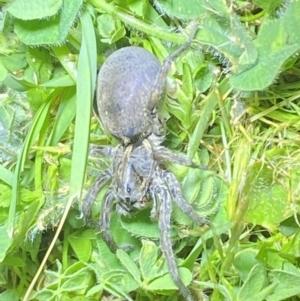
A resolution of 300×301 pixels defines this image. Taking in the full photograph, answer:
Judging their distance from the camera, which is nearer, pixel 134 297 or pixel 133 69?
pixel 133 69

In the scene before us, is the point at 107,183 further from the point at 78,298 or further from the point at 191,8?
the point at 191,8

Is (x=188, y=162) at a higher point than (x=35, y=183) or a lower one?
higher

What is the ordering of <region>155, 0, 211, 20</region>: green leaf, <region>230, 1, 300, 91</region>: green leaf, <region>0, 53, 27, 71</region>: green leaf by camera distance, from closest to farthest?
<region>230, 1, 300, 91</region>: green leaf, <region>155, 0, 211, 20</region>: green leaf, <region>0, 53, 27, 71</region>: green leaf

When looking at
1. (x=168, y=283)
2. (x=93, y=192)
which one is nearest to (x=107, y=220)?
(x=93, y=192)

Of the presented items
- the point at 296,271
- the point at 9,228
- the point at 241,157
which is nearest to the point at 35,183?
the point at 9,228

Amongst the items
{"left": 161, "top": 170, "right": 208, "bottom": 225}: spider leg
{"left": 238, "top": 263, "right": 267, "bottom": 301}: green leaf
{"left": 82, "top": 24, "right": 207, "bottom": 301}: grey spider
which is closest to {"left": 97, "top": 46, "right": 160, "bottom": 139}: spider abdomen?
{"left": 82, "top": 24, "right": 207, "bottom": 301}: grey spider

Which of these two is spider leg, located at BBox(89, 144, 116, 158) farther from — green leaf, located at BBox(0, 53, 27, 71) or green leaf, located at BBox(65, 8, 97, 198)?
green leaf, located at BBox(0, 53, 27, 71)

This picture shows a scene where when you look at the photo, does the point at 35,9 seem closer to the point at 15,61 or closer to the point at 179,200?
the point at 15,61
